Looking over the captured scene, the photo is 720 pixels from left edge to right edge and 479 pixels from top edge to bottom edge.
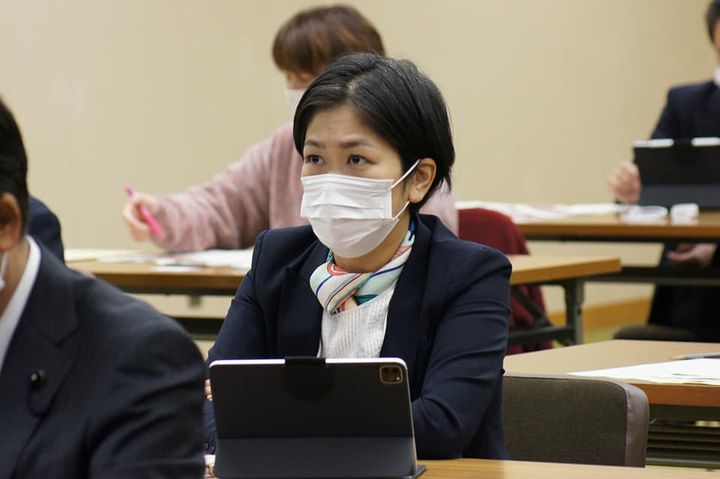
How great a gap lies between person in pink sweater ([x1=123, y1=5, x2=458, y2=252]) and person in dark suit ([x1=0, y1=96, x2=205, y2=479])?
2.84 m

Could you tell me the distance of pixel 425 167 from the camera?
7.57ft

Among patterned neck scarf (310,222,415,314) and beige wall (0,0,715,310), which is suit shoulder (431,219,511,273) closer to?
patterned neck scarf (310,222,415,314)

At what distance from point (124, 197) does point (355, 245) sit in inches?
165

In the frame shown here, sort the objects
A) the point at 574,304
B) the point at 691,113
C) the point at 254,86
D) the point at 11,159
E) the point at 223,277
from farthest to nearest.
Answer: the point at 254,86 → the point at 691,113 → the point at 574,304 → the point at 223,277 → the point at 11,159

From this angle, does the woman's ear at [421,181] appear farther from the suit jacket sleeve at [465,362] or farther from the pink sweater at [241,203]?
the pink sweater at [241,203]

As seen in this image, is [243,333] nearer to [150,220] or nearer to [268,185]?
[150,220]

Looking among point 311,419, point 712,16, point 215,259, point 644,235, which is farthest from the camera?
point 712,16

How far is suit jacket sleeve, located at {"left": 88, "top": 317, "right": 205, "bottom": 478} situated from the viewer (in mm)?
1155

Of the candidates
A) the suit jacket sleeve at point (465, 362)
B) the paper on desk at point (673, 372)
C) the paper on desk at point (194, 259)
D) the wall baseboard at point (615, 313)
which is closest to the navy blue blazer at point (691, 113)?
the paper on desk at point (194, 259)

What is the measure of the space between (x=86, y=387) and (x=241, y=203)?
3432 millimetres

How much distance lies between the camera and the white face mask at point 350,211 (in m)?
2.25

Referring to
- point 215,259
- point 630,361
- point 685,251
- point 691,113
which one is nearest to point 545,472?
point 630,361

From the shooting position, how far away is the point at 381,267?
2.27 meters

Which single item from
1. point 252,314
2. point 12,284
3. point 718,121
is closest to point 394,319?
→ point 252,314
